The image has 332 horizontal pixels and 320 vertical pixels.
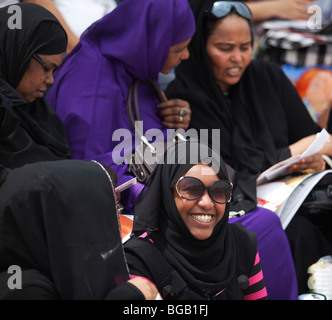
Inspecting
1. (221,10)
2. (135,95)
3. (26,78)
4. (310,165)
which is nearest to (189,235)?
(26,78)

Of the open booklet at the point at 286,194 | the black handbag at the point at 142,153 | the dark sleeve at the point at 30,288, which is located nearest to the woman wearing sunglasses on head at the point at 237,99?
the open booklet at the point at 286,194

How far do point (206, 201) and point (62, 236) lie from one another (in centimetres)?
61

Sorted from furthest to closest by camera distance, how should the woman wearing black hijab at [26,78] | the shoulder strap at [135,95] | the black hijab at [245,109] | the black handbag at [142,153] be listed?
the black hijab at [245,109], the shoulder strap at [135,95], the black handbag at [142,153], the woman wearing black hijab at [26,78]

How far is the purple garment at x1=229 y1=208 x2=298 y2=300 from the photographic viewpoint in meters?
2.77

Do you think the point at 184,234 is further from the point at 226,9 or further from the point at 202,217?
the point at 226,9

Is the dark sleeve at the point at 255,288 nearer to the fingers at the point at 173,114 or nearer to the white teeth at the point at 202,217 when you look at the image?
the white teeth at the point at 202,217

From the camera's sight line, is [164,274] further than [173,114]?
No

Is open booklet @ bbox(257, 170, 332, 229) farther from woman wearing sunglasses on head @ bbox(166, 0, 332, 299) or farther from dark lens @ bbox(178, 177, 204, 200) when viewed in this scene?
dark lens @ bbox(178, 177, 204, 200)

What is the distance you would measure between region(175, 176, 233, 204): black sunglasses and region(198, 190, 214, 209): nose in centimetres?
1

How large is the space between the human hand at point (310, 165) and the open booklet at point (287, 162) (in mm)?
32

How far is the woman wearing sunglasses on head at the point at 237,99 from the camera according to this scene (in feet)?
11.1

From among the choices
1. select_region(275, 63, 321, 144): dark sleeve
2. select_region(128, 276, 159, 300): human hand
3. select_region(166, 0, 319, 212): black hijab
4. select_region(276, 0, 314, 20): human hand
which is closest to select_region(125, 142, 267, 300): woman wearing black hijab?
select_region(128, 276, 159, 300): human hand

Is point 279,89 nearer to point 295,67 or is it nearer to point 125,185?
point 295,67

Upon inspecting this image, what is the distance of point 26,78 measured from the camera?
8.00 feet
